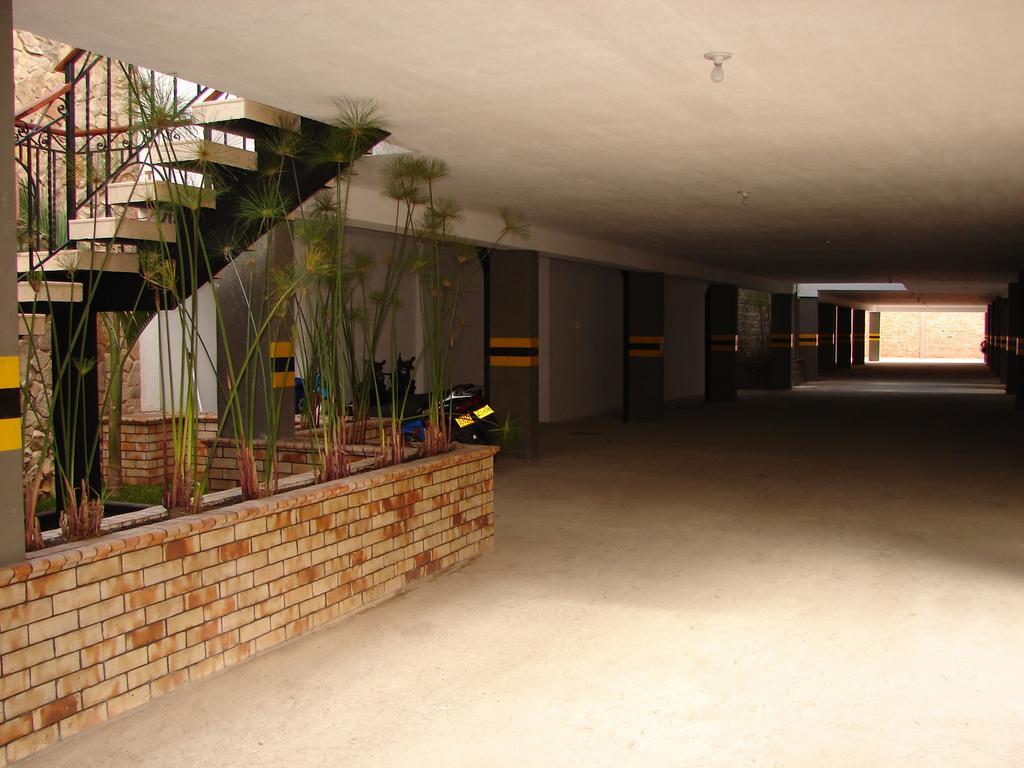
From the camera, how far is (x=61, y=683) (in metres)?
2.80

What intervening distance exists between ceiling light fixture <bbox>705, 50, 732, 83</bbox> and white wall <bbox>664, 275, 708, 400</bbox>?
1231 centimetres

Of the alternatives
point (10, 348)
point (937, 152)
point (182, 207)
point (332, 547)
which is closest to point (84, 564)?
point (10, 348)

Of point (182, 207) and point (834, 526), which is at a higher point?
point (182, 207)

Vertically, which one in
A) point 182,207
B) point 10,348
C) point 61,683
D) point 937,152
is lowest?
point 61,683

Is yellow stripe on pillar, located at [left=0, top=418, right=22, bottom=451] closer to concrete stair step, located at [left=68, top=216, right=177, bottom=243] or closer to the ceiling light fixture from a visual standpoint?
concrete stair step, located at [left=68, top=216, right=177, bottom=243]

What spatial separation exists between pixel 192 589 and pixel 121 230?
159 centimetres

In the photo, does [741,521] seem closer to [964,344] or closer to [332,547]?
[332,547]

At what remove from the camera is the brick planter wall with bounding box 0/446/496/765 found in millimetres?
2713

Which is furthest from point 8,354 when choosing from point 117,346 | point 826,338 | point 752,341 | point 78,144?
point 826,338

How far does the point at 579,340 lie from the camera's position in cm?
1347

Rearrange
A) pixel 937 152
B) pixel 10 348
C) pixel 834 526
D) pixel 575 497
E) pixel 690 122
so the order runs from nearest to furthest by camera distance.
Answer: pixel 10 348
pixel 690 122
pixel 937 152
pixel 834 526
pixel 575 497

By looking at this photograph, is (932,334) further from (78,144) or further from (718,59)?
(718,59)

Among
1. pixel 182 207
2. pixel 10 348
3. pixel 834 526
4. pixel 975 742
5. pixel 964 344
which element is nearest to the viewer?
pixel 10 348

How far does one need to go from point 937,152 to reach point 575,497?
337 centimetres
